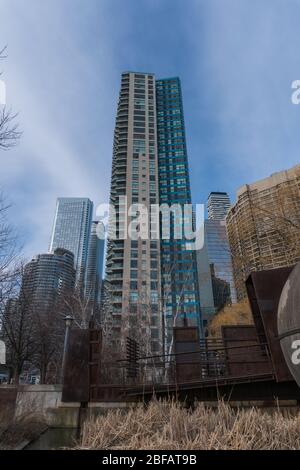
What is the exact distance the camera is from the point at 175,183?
121312 millimetres

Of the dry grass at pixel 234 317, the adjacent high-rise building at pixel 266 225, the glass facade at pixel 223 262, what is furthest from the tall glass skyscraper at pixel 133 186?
the adjacent high-rise building at pixel 266 225

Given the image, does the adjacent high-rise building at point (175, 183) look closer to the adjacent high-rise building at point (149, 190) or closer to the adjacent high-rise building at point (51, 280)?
the adjacent high-rise building at point (149, 190)

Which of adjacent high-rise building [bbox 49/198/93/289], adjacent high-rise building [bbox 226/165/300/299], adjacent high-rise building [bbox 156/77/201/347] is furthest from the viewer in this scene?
adjacent high-rise building [bbox 156/77/201/347]

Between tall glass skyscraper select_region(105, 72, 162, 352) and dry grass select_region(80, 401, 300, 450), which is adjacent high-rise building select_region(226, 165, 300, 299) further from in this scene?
tall glass skyscraper select_region(105, 72, 162, 352)

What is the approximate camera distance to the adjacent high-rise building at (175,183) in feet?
314

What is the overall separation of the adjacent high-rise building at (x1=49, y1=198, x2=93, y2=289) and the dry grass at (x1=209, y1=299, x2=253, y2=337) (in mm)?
59336

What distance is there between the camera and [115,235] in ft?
313

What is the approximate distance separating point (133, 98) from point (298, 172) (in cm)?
11029

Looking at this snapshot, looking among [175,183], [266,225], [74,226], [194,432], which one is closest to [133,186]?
[74,226]

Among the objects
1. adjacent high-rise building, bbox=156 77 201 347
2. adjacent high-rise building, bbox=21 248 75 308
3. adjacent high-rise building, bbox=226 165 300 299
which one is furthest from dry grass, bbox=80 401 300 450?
adjacent high-rise building, bbox=156 77 201 347

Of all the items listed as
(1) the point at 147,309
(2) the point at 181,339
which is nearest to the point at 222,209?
(1) the point at 147,309

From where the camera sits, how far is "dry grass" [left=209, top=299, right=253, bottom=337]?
32906 mm

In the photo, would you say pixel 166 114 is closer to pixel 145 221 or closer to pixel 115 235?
pixel 145 221

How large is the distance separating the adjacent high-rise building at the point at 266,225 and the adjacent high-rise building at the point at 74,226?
6824cm
